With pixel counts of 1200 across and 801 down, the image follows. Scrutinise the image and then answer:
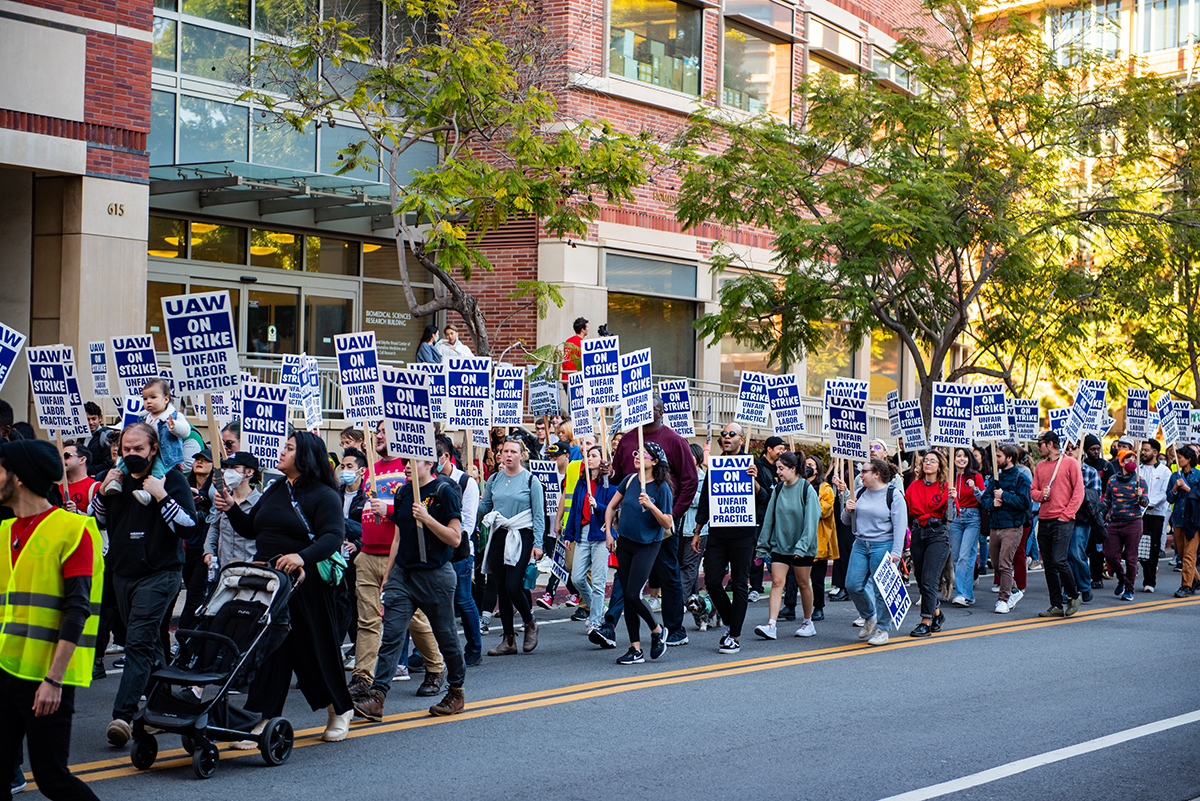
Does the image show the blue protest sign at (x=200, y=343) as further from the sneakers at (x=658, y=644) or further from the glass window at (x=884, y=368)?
the glass window at (x=884, y=368)

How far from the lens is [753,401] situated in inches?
616

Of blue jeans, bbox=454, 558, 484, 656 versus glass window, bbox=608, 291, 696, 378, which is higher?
glass window, bbox=608, 291, 696, 378

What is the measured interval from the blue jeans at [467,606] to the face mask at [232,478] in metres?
2.07

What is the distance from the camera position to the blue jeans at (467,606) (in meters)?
10.2

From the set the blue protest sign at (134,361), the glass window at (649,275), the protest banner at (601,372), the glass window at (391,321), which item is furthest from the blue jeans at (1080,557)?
the glass window at (391,321)

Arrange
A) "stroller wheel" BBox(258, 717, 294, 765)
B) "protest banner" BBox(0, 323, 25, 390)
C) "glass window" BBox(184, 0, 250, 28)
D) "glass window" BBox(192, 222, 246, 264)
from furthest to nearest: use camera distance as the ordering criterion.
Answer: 1. "glass window" BBox(192, 222, 246, 264)
2. "glass window" BBox(184, 0, 250, 28)
3. "protest banner" BBox(0, 323, 25, 390)
4. "stroller wheel" BBox(258, 717, 294, 765)

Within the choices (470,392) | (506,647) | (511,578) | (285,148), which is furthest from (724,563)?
(285,148)

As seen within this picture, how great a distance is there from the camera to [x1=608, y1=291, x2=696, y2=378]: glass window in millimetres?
26188

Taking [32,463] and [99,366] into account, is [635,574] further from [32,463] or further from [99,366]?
[99,366]

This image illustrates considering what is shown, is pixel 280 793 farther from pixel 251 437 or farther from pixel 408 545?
pixel 251 437

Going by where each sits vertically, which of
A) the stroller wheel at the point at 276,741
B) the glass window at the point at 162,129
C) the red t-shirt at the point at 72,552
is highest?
the glass window at the point at 162,129

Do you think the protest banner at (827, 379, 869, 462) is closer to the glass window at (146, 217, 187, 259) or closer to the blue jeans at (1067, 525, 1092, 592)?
the blue jeans at (1067, 525, 1092, 592)

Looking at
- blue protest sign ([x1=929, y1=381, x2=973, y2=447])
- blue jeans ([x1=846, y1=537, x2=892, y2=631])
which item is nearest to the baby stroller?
blue jeans ([x1=846, y1=537, x2=892, y2=631])

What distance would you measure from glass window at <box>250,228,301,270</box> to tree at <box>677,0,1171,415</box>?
25.0ft
